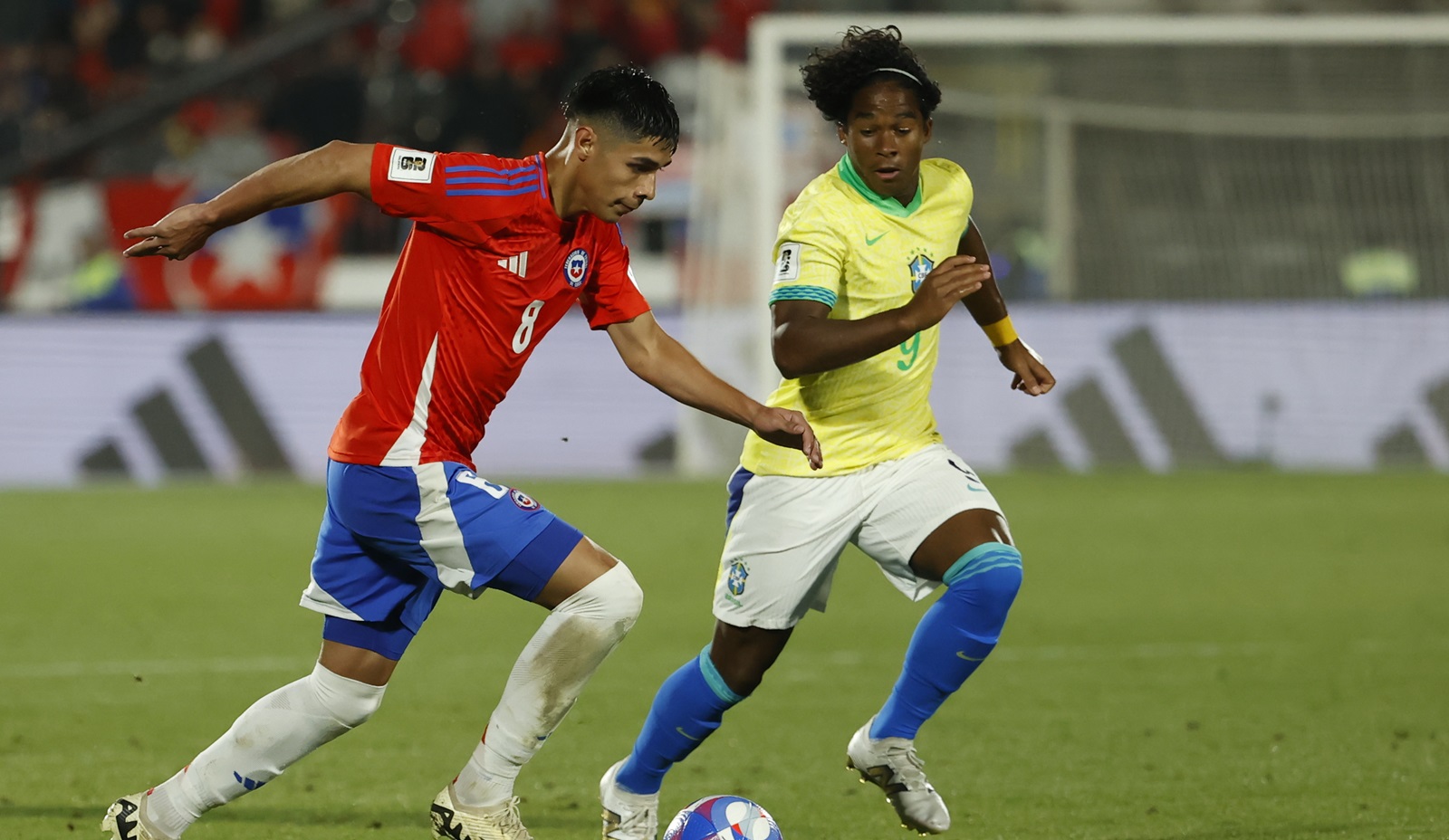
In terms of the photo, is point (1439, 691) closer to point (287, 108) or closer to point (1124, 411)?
point (1124, 411)

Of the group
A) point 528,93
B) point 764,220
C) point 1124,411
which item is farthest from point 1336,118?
point 528,93

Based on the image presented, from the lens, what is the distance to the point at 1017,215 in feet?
54.2

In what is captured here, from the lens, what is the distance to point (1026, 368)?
5566 mm

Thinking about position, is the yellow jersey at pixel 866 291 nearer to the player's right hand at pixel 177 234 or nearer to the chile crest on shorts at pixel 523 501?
the chile crest on shorts at pixel 523 501

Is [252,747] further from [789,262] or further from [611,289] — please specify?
[789,262]

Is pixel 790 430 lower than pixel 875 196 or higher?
lower

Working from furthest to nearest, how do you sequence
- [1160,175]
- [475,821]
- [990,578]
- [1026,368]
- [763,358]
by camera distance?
[1160,175], [763,358], [1026,368], [990,578], [475,821]

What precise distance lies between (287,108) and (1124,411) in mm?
9203

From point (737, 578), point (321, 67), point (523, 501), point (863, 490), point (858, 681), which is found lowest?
point (858, 681)

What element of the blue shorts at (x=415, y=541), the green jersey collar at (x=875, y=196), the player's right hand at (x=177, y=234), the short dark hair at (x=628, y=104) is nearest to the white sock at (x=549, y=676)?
the blue shorts at (x=415, y=541)

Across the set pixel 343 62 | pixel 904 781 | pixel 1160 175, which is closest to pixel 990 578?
pixel 904 781

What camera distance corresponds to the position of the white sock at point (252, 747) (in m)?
4.58

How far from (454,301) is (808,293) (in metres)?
0.99

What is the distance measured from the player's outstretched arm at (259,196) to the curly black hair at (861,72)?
1.45m
